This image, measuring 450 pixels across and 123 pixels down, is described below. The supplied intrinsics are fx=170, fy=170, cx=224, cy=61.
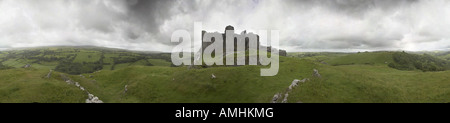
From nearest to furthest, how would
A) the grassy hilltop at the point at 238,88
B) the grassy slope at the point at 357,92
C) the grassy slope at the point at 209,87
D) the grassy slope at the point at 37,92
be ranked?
the grassy slope at the point at 357,92
the grassy hilltop at the point at 238,88
the grassy slope at the point at 37,92
the grassy slope at the point at 209,87

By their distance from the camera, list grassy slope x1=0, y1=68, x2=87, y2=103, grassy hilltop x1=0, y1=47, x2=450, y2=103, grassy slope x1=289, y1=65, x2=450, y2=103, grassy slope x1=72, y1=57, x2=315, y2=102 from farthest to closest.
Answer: grassy slope x1=72, y1=57, x2=315, y2=102 → grassy slope x1=0, y1=68, x2=87, y2=103 → grassy hilltop x1=0, y1=47, x2=450, y2=103 → grassy slope x1=289, y1=65, x2=450, y2=103

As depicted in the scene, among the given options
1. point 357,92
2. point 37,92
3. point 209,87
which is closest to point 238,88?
point 209,87

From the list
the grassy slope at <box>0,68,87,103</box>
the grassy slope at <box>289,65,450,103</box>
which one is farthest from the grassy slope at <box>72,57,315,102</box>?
the grassy slope at <box>289,65,450,103</box>

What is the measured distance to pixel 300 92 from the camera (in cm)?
2811

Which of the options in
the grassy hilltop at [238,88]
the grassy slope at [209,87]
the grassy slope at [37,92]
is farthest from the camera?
the grassy slope at [209,87]

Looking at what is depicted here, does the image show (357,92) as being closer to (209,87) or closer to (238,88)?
(238,88)

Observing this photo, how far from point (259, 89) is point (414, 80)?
4367cm

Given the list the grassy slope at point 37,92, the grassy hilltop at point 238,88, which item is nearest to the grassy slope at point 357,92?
the grassy hilltop at point 238,88

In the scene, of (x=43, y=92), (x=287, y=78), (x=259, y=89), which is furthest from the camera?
(x=287, y=78)

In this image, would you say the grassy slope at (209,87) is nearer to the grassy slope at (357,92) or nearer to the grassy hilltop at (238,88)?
the grassy hilltop at (238,88)

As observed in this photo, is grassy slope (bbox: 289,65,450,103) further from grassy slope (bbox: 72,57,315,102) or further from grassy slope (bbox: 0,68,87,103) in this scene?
grassy slope (bbox: 0,68,87,103)
